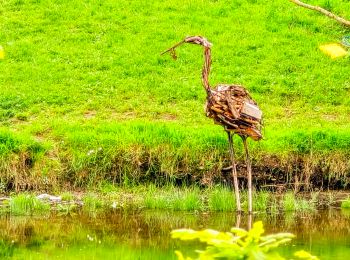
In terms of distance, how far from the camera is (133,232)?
10562 mm

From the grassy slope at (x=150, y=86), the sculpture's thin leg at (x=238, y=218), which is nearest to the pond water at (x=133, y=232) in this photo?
the sculpture's thin leg at (x=238, y=218)

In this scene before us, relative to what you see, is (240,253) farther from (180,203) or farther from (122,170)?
(122,170)

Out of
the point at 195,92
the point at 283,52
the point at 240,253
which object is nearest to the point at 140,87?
the point at 195,92

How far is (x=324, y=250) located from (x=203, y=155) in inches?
201

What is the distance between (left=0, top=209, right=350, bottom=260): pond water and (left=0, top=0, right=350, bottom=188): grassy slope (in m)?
2.24

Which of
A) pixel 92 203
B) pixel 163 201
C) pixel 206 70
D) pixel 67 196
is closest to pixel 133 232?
pixel 163 201

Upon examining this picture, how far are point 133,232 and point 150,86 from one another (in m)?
7.74

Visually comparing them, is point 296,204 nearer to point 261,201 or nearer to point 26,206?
point 261,201

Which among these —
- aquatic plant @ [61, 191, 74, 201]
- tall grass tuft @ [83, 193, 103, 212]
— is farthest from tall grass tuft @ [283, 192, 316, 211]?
aquatic plant @ [61, 191, 74, 201]

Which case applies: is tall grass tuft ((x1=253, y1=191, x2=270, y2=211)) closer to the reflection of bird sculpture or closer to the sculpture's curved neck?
the reflection of bird sculpture

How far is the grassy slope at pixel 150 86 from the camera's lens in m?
14.1

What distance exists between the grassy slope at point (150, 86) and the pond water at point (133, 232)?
224 centimetres

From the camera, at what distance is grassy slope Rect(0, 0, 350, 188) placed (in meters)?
14.1

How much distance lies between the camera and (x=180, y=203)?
484 inches
